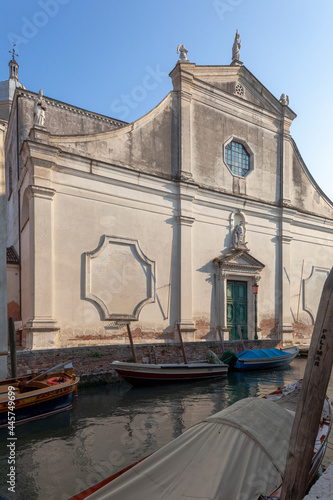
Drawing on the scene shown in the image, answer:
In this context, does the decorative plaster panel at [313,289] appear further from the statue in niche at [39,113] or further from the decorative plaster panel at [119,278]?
the statue in niche at [39,113]

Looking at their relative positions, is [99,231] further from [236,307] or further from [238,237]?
[236,307]

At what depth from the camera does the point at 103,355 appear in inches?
423

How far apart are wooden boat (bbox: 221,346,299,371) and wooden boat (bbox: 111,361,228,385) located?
5.08 ft

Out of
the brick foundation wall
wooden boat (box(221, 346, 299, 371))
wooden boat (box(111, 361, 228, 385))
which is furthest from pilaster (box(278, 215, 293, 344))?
wooden boat (box(111, 361, 228, 385))

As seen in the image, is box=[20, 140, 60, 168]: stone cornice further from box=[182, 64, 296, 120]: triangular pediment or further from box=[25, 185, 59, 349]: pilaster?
box=[182, 64, 296, 120]: triangular pediment

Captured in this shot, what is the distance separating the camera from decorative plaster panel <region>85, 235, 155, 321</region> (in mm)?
12000

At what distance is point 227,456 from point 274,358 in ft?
38.7

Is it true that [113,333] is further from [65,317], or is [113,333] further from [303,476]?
[303,476]

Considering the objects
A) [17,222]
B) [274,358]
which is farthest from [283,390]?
[17,222]

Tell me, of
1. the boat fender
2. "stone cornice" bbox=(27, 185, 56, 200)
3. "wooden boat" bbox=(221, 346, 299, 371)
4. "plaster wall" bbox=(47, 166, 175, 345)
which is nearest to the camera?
the boat fender

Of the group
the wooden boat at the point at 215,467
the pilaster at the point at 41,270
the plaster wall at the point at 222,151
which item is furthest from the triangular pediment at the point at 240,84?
the wooden boat at the point at 215,467

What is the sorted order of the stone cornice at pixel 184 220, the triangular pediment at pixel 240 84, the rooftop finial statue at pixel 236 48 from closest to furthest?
1. the stone cornice at pixel 184 220
2. the triangular pediment at pixel 240 84
3. the rooftop finial statue at pixel 236 48

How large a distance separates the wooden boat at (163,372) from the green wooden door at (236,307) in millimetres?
3866

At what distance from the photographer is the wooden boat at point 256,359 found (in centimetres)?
1352
